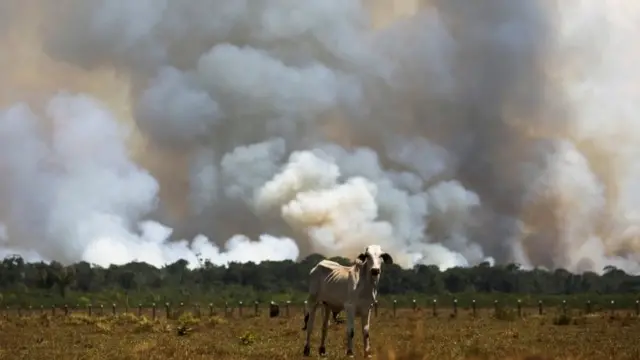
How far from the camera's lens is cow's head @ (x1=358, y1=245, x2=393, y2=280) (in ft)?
78.7

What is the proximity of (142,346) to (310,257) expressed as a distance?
157 metres

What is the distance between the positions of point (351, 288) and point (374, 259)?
1.22m

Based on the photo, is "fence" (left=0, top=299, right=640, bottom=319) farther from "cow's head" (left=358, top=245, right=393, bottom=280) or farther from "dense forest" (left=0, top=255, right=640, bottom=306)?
"dense forest" (left=0, top=255, right=640, bottom=306)

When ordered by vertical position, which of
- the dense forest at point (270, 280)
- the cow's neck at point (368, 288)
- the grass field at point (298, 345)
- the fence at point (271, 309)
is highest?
the dense forest at point (270, 280)

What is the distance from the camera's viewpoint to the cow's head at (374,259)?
24.0m

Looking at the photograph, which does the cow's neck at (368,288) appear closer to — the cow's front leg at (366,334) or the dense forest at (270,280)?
the cow's front leg at (366,334)

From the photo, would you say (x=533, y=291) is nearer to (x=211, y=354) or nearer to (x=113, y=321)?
(x=113, y=321)

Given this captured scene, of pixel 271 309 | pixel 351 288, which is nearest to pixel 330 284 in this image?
pixel 351 288

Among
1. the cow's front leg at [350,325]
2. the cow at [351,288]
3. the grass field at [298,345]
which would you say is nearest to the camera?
the grass field at [298,345]

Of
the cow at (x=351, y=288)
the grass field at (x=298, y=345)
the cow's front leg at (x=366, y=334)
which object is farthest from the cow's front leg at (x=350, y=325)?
the grass field at (x=298, y=345)

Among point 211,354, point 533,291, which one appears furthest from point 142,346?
point 533,291

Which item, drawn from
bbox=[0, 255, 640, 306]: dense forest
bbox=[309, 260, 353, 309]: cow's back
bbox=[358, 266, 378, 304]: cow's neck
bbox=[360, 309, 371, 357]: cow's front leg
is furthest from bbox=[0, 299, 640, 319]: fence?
bbox=[0, 255, 640, 306]: dense forest

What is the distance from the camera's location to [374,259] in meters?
24.3

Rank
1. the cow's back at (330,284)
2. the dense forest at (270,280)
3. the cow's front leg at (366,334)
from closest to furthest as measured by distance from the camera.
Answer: the cow's front leg at (366,334) → the cow's back at (330,284) → the dense forest at (270,280)
